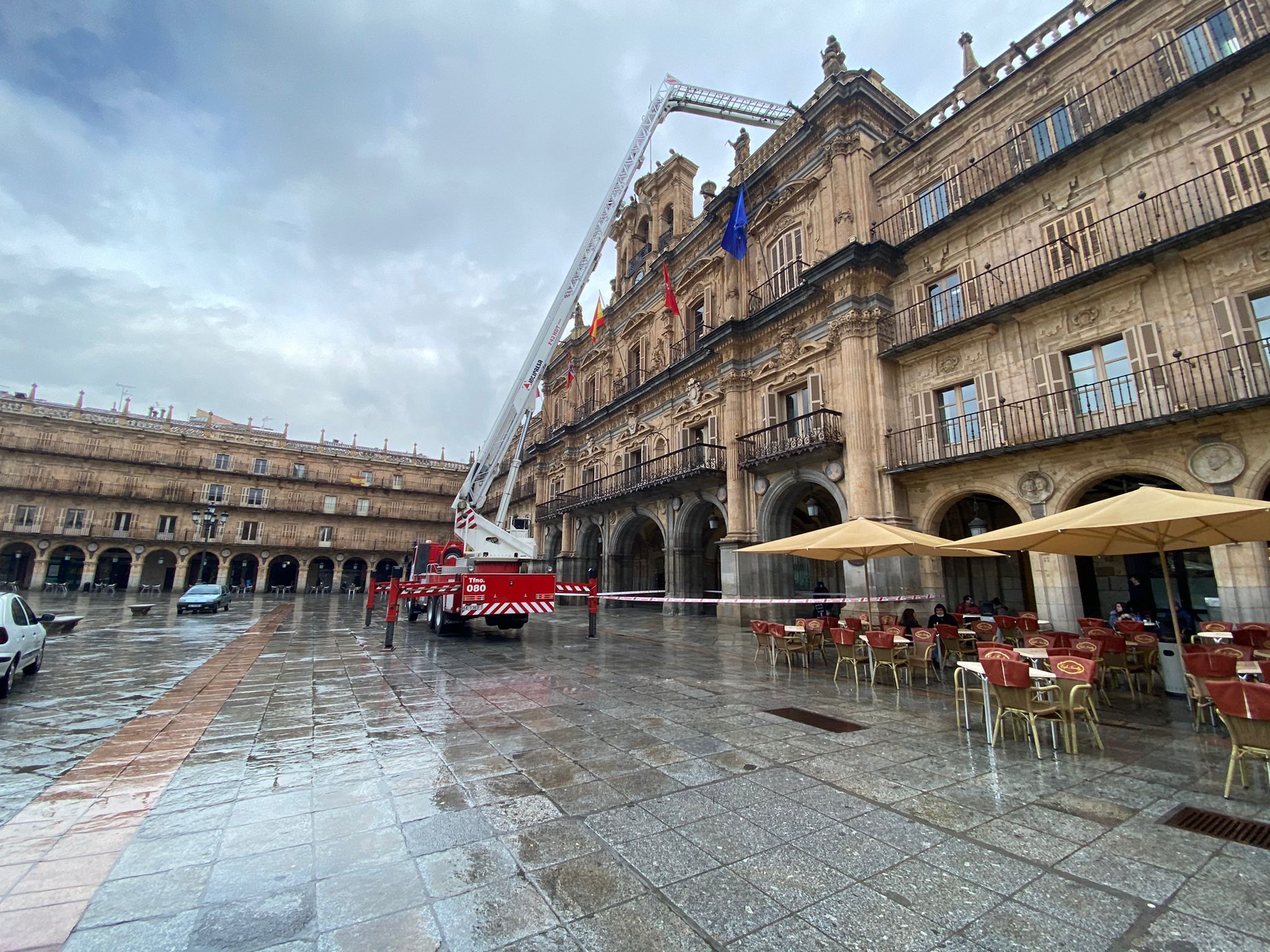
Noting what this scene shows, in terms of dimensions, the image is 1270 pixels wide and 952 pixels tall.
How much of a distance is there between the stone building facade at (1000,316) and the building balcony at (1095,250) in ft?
0.18

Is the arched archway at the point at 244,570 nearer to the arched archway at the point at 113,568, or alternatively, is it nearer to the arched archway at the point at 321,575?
the arched archway at the point at 321,575

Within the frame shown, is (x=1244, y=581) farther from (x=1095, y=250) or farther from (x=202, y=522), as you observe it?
(x=202, y=522)

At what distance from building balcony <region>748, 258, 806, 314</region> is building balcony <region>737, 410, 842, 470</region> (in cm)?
397

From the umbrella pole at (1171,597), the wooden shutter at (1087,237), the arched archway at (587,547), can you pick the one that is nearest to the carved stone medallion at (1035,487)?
the wooden shutter at (1087,237)

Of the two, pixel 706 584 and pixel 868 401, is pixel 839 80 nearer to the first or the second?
pixel 868 401

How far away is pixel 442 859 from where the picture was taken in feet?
9.01

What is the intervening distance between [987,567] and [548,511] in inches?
839

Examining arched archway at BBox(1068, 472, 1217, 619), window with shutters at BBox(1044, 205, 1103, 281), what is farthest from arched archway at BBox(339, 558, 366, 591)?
window with shutters at BBox(1044, 205, 1103, 281)

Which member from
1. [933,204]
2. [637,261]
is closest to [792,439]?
[933,204]

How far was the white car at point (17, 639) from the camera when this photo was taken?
19.2 feet

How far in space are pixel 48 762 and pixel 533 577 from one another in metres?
7.89

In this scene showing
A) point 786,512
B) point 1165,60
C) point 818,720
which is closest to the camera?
point 818,720

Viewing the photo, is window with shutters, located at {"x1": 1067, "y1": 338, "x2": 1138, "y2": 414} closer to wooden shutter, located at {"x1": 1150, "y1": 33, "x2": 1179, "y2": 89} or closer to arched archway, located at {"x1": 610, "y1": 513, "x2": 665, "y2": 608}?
wooden shutter, located at {"x1": 1150, "y1": 33, "x2": 1179, "y2": 89}

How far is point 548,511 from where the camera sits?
3033 centimetres
